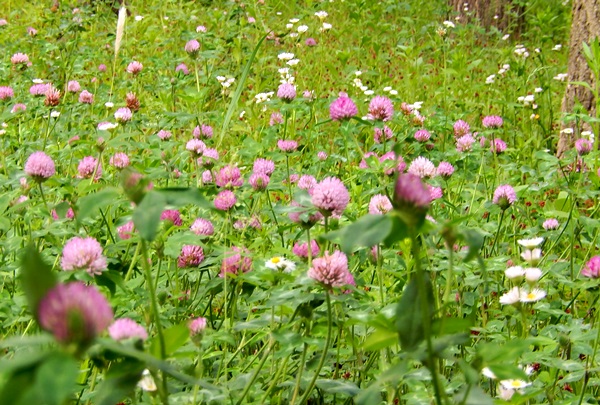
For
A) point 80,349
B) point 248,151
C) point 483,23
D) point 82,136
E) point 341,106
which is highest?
point 80,349

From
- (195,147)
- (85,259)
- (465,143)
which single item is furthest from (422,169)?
(85,259)

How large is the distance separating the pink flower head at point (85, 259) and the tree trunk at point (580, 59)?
9.77ft

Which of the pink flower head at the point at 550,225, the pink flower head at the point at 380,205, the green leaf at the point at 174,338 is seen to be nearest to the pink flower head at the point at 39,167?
the pink flower head at the point at 380,205

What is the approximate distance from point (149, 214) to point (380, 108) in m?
1.54

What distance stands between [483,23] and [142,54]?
303 centimetres

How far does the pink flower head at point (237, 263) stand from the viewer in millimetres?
1582

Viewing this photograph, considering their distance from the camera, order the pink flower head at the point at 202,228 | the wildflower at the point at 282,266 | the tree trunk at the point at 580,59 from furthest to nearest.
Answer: the tree trunk at the point at 580,59 < the pink flower head at the point at 202,228 < the wildflower at the point at 282,266

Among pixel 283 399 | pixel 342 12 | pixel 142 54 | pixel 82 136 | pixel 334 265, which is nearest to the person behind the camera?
pixel 334 265

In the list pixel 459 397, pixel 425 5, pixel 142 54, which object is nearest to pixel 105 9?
pixel 142 54

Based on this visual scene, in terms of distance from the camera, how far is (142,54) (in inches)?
212

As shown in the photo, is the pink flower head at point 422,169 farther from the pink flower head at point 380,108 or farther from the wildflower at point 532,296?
the wildflower at point 532,296

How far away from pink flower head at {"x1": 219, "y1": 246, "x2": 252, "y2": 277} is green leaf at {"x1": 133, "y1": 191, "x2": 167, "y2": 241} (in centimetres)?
77

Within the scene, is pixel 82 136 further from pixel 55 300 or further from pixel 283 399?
pixel 55 300

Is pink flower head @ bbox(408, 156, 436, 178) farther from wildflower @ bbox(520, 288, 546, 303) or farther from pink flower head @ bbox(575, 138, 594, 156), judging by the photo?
pink flower head @ bbox(575, 138, 594, 156)
